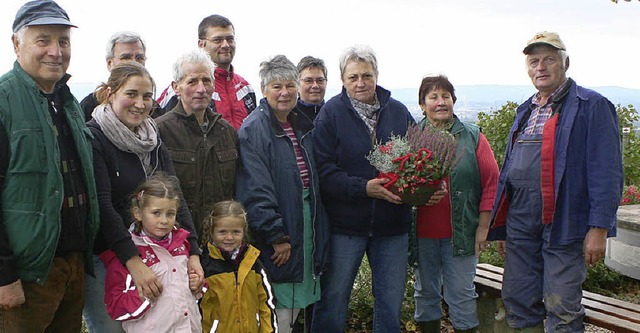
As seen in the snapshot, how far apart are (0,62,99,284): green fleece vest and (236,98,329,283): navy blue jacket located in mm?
1318

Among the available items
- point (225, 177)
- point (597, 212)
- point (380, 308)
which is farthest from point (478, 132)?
point (225, 177)

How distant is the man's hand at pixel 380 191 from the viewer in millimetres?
4043

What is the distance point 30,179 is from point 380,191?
2225 millimetres

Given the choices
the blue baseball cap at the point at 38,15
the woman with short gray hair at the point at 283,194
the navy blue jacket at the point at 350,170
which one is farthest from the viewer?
the navy blue jacket at the point at 350,170

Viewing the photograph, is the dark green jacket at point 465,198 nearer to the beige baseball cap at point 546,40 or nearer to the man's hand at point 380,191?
the man's hand at point 380,191

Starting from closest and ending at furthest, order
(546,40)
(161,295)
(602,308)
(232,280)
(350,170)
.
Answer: (161,295) → (232,280) → (546,40) → (350,170) → (602,308)

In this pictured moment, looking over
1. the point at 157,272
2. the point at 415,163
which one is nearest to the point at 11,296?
the point at 157,272

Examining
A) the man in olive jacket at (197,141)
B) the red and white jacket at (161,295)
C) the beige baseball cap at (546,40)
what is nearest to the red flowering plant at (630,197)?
the beige baseball cap at (546,40)

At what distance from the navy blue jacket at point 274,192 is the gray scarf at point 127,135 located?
71cm

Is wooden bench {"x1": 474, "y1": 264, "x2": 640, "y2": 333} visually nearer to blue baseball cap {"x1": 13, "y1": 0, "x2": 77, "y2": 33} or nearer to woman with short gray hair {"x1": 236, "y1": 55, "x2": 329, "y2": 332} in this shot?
woman with short gray hair {"x1": 236, "y1": 55, "x2": 329, "y2": 332}

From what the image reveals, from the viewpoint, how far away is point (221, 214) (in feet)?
12.2

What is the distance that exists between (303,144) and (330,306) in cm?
122

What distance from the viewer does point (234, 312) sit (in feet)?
11.9

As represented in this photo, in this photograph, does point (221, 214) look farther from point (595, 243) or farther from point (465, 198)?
point (595, 243)
